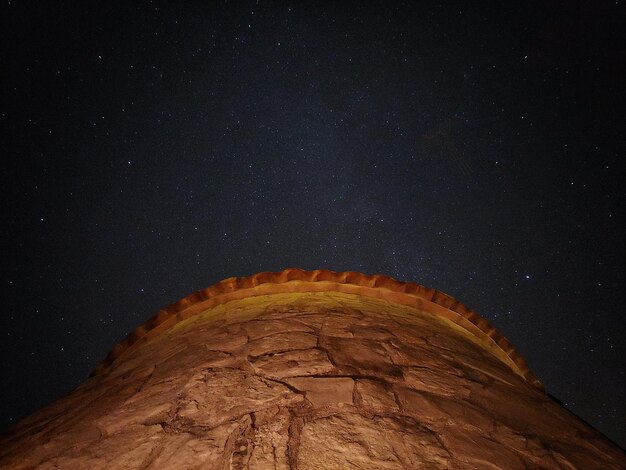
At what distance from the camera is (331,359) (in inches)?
73.4

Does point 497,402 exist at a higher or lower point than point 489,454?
higher

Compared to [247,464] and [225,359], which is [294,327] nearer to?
[225,359]

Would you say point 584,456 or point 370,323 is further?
point 370,323

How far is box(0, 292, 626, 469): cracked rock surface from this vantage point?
1.27 meters

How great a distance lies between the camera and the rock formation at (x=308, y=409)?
4.19 ft

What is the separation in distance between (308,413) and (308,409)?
3cm

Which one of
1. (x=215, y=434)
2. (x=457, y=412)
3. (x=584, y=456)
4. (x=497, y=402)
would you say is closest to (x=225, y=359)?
(x=215, y=434)

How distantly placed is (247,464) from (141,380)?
3.55ft

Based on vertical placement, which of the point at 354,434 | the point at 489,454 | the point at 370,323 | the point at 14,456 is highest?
the point at 370,323

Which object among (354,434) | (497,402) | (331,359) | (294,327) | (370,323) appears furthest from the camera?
(370,323)

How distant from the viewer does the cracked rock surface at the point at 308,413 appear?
1273 millimetres

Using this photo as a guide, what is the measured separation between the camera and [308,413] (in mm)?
1429

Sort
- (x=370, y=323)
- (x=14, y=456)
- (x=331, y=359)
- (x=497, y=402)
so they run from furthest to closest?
(x=370, y=323), (x=331, y=359), (x=497, y=402), (x=14, y=456)

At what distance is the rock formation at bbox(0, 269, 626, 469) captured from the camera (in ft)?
4.19
